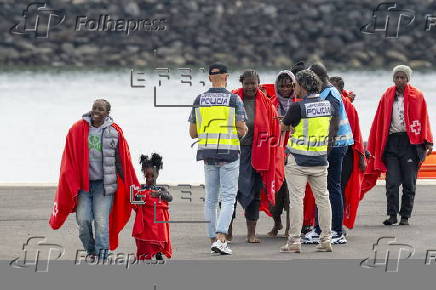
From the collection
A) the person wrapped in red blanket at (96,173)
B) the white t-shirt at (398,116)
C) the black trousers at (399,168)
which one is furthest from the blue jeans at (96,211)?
the white t-shirt at (398,116)

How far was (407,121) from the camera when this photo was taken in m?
15.3

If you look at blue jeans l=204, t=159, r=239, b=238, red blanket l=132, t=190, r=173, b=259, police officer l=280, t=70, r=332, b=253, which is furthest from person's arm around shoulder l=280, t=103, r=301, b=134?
red blanket l=132, t=190, r=173, b=259

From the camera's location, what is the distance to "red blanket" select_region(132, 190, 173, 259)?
41.4 ft

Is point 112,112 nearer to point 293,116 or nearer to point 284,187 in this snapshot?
point 284,187

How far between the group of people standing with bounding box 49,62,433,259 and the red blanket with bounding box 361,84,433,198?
2.75 ft

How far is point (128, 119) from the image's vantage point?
165 ft

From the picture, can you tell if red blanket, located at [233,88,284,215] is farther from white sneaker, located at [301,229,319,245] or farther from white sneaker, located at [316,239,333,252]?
white sneaker, located at [316,239,333,252]

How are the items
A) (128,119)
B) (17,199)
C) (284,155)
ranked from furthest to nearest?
(128,119), (17,199), (284,155)

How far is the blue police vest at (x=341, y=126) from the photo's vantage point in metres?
13.5

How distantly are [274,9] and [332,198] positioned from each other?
7692cm

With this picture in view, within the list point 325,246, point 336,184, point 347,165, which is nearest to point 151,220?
point 325,246

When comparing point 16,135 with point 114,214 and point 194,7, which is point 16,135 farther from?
point 194,7

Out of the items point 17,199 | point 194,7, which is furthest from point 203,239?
point 194,7

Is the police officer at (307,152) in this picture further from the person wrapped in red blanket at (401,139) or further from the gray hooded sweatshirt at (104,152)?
the person wrapped in red blanket at (401,139)
